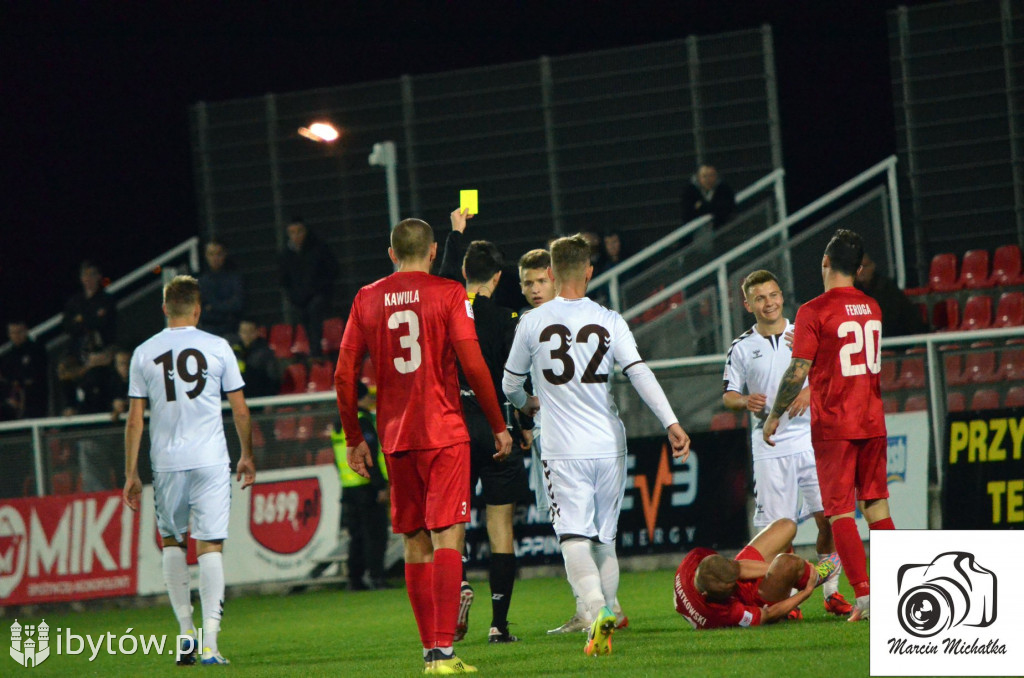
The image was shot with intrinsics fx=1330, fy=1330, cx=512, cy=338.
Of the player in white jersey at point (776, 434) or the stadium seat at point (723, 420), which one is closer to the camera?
the player in white jersey at point (776, 434)

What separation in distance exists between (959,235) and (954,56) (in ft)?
7.36

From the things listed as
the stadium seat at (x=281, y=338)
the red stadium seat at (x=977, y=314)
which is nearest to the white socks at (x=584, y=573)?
the red stadium seat at (x=977, y=314)

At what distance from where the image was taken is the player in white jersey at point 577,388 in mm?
7379

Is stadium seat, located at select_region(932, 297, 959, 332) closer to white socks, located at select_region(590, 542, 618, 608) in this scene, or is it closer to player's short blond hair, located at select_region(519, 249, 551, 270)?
player's short blond hair, located at select_region(519, 249, 551, 270)

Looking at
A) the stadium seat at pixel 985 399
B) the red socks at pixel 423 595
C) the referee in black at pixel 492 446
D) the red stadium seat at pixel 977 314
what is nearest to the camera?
the red socks at pixel 423 595

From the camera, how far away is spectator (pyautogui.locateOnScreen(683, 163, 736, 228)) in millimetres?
16125

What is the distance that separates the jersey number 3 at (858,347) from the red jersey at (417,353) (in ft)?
7.71

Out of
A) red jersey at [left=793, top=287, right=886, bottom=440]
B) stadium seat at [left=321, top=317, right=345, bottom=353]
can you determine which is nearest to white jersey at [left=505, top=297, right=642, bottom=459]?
red jersey at [left=793, top=287, right=886, bottom=440]

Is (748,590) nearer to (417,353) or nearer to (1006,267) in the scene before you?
(417,353)

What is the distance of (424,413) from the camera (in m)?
6.65

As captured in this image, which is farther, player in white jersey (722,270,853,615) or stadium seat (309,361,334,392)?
stadium seat (309,361,334,392)

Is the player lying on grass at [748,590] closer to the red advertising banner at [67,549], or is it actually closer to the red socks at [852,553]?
the red socks at [852,553]

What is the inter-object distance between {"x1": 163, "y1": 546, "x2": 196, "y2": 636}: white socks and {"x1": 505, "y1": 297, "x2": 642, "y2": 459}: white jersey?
8.16 ft

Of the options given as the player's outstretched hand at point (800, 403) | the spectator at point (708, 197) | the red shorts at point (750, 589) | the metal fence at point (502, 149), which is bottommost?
the red shorts at point (750, 589)
